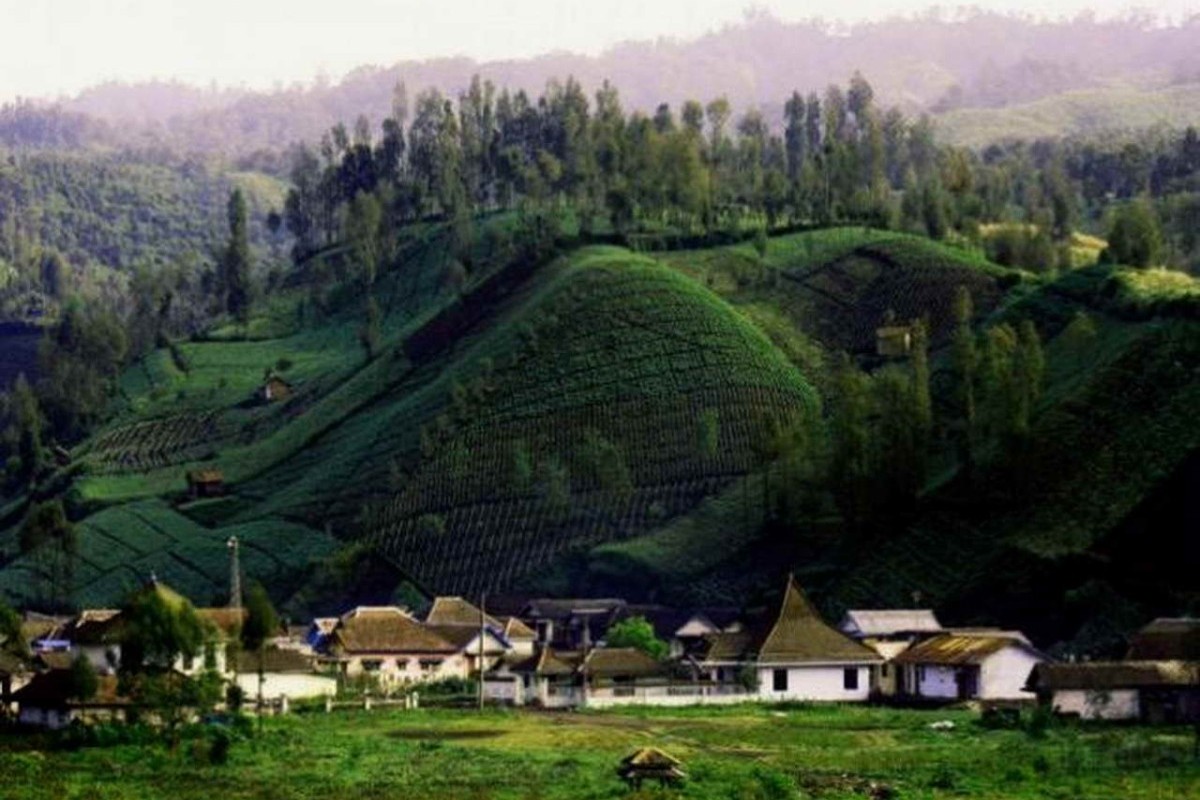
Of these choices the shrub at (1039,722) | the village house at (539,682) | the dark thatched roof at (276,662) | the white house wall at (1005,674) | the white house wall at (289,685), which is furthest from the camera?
the dark thatched roof at (276,662)

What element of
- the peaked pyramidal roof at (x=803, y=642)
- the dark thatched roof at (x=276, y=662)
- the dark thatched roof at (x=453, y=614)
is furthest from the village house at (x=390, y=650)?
the peaked pyramidal roof at (x=803, y=642)

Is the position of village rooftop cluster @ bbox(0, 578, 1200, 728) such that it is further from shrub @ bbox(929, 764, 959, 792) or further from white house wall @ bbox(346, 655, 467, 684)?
shrub @ bbox(929, 764, 959, 792)

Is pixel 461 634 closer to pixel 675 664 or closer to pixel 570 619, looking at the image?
pixel 570 619

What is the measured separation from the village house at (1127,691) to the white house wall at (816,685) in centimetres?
1331

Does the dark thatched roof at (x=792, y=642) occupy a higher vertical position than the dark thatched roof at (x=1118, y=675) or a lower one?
lower

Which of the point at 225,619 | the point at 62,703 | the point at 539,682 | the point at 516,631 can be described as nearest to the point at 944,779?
the point at 62,703

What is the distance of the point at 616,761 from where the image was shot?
171 ft

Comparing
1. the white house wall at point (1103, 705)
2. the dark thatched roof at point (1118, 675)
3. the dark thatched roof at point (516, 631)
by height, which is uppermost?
the dark thatched roof at point (1118, 675)

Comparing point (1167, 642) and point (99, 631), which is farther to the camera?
→ point (99, 631)

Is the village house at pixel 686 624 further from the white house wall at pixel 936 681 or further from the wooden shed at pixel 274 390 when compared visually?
the wooden shed at pixel 274 390

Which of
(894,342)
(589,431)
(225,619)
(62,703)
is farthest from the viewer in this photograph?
(894,342)

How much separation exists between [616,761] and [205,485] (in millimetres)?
70330

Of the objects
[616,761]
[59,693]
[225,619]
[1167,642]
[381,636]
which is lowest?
[381,636]

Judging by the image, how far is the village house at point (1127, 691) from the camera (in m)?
62.1
